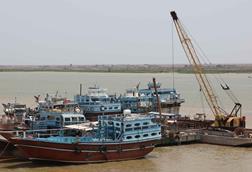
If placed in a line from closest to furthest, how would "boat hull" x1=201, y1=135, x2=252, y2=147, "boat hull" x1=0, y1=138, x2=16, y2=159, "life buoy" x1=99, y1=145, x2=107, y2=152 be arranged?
"life buoy" x1=99, y1=145, x2=107, y2=152, "boat hull" x1=0, y1=138, x2=16, y2=159, "boat hull" x1=201, y1=135, x2=252, y2=147

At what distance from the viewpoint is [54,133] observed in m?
36.6

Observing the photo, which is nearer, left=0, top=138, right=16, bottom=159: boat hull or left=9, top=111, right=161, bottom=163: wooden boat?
left=9, top=111, right=161, bottom=163: wooden boat

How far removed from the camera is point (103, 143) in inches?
1284

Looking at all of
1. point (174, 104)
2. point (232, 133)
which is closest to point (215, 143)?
point (232, 133)

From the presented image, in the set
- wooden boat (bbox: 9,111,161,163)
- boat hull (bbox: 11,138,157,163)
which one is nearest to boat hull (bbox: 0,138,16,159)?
boat hull (bbox: 11,138,157,163)

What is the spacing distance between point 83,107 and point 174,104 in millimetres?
12999

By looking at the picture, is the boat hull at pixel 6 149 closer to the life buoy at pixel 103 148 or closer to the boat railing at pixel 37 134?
the boat railing at pixel 37 134

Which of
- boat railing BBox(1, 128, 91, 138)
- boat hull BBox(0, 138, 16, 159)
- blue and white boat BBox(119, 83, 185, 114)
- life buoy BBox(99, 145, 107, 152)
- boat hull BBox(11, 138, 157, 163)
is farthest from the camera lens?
blue and white boat BBox(119, 83, 185, 114)

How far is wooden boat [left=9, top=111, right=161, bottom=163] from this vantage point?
31.4 metres

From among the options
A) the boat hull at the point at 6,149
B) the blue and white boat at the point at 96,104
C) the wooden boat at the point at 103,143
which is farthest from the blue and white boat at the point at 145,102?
the boat hull at the point at 6,149

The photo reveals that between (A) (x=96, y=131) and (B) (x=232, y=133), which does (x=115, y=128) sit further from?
(B) (x=232, y=133)

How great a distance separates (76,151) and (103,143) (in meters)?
1.91

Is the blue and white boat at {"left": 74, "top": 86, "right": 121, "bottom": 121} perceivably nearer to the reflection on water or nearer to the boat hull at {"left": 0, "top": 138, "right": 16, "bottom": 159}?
the reflection on water

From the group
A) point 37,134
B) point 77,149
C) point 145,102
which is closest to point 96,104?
point 145,102
